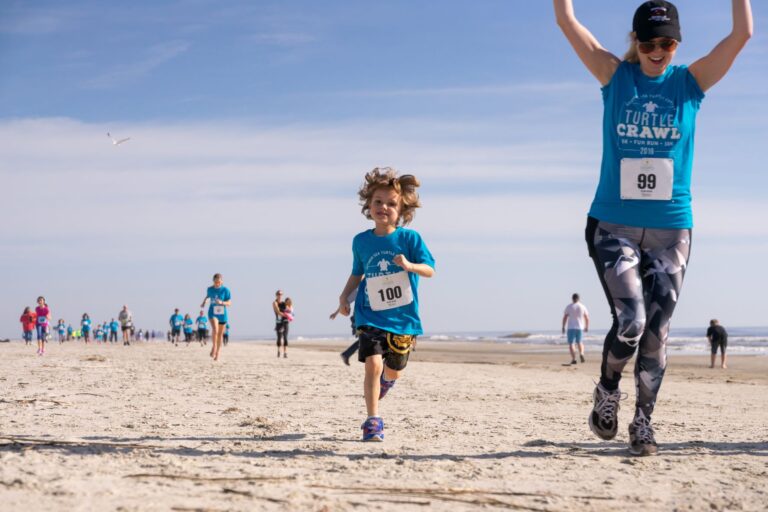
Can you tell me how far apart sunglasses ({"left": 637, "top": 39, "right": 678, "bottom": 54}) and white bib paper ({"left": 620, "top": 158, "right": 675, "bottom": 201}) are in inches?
24.0

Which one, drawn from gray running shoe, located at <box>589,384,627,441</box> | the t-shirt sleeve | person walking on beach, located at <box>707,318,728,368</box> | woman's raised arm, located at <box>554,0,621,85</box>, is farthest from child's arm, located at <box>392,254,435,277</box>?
person walking on beach, located at <box>707,318,728,368</box>

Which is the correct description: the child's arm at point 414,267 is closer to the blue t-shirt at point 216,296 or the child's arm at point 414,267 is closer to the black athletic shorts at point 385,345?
the black athletic shorts at point 385,345

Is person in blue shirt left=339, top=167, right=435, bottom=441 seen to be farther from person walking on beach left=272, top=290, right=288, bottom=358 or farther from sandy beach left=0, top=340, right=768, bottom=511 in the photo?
person walking on beach left=272, top=290, right=288, bottom=358

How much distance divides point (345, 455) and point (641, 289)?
187cm

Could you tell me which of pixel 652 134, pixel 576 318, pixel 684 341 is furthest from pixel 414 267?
pixel 684 341

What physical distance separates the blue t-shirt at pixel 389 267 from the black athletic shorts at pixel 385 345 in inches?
1.7

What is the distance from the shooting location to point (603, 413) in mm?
4680

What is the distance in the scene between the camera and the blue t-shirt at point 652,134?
15.1ft

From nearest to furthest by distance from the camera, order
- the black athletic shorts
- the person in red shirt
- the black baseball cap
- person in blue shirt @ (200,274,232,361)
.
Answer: the black baseball cap → the black athletic shorts → person in blue shirt @ (200,274,232,361) → the person in red shirt

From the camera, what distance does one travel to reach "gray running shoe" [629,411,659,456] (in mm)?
4598

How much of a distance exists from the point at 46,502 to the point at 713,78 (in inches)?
155

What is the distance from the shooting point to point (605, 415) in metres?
4.67

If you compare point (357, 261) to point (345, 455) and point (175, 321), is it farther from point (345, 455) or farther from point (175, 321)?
point (175, 321)

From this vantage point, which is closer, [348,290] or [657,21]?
[657,21]
